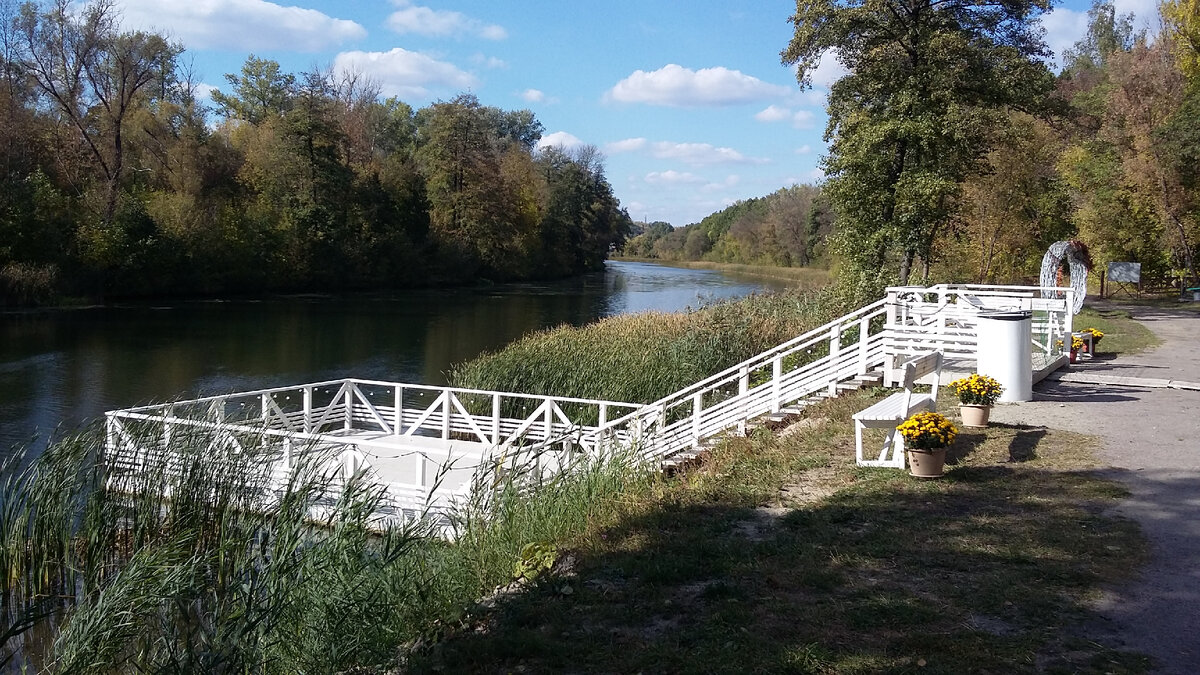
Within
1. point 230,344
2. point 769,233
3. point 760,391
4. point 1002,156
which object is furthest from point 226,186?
point 769,233

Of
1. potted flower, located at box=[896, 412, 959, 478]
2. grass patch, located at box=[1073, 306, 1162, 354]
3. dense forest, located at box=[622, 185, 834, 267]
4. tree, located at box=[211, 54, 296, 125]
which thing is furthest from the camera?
dense forest, located at box=[622, 185, 834, 267]

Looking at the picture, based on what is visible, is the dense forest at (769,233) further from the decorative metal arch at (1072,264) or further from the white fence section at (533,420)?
the white fence section at (533,420)

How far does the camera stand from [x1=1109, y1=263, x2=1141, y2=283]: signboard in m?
36.9

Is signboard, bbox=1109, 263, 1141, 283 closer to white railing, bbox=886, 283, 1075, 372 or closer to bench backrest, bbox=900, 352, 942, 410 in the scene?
white railing, bbox=886, 283, 1075, 372

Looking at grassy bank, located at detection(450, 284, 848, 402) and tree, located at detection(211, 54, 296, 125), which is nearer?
grassy bank, located at detection(450, 284, 848, 402)

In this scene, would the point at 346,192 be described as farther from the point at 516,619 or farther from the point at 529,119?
the point at 516,619

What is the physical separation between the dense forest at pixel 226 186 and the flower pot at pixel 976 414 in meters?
43.3

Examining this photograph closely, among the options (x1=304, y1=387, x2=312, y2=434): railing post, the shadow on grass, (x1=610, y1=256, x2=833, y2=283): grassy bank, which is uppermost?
(x1=610, y1=256, x2=833, y2=283): grassy bank

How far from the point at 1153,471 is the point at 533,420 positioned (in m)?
8.48

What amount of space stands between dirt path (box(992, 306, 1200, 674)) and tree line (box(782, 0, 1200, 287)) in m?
8.50

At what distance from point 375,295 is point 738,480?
53781 millimetres

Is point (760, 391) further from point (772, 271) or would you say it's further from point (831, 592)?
point (772, 271)

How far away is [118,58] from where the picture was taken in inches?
2007

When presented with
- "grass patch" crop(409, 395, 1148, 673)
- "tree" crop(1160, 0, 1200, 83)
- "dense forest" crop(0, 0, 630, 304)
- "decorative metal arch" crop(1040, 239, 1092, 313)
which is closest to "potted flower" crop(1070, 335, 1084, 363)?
"decorative metal arch" crop(1040, 239, 1092, 313)
